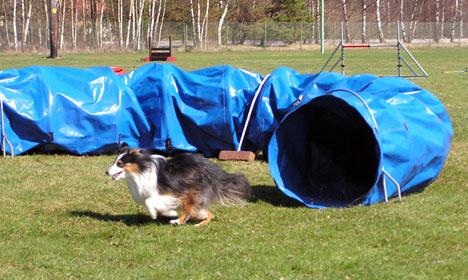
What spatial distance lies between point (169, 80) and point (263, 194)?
11.5 ft

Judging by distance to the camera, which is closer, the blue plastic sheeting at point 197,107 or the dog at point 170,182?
the dog at point 170,182

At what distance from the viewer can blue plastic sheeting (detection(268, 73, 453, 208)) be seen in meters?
7.68

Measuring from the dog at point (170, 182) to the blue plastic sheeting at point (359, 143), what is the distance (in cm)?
108

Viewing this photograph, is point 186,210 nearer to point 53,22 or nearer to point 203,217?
point 203,217

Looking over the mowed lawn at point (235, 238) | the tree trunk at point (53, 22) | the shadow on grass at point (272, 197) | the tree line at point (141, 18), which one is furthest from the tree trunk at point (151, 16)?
the mowed lawn at point (235, 238)

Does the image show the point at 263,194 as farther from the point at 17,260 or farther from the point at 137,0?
the point at 137,0

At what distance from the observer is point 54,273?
5672 millimetres

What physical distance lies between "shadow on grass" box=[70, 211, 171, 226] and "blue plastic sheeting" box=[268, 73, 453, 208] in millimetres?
1450

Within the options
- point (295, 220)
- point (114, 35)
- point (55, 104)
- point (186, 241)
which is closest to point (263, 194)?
point (295, 220)

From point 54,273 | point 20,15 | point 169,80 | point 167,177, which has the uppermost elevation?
point 20,15

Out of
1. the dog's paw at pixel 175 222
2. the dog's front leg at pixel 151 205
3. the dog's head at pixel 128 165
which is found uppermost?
the dog's head at pixel 128 165

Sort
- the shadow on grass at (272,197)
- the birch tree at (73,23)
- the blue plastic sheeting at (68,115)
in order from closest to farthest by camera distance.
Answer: the shadow on grass at (272,197) → the blue plastic sheeting at (68,115) → the birch tree at (73,23)

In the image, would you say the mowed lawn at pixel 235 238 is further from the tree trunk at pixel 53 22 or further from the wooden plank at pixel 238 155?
the tree trunk at pixel 53 22

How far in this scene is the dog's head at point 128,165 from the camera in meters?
6.85
